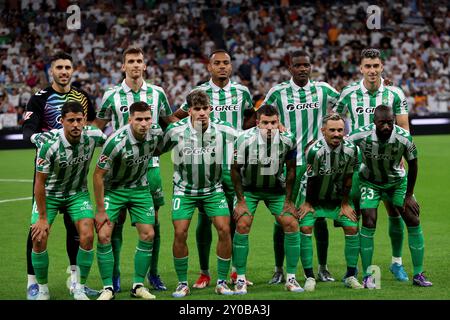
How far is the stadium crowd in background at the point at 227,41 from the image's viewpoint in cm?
2602

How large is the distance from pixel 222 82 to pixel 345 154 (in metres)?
1.50

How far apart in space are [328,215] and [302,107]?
3.94 feet

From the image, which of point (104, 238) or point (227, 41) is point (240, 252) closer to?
point (104, 238)

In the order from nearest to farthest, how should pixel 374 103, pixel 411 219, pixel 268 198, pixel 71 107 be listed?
pixel 71 107 → pixel 411 219 → pixel 268 198 → pixel 374 103

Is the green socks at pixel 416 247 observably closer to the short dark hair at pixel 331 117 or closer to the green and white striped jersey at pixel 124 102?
the short dark hair at pixel 331 117

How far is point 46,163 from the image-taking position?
26.2 ft

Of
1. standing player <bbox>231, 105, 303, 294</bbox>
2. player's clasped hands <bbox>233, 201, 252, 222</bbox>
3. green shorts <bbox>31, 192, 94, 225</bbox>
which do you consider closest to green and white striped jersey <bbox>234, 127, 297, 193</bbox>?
standing player <bbox>231, 105, 303, 294</bbox>

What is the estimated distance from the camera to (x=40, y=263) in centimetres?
811

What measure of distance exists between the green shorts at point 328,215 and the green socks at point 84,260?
2.09 meters

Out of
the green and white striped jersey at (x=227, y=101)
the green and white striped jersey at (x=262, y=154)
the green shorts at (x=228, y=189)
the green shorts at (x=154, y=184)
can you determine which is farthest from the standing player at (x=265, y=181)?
the green shorts at (x=154, y=184)

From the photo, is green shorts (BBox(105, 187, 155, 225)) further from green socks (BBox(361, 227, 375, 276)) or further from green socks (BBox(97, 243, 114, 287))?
green socks (BBox(361, 227, 375, 276))

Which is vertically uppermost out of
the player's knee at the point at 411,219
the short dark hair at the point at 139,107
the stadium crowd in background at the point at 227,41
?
the stadium crowd in background at the point at 227,41

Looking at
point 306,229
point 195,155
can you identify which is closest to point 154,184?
point 195,155
